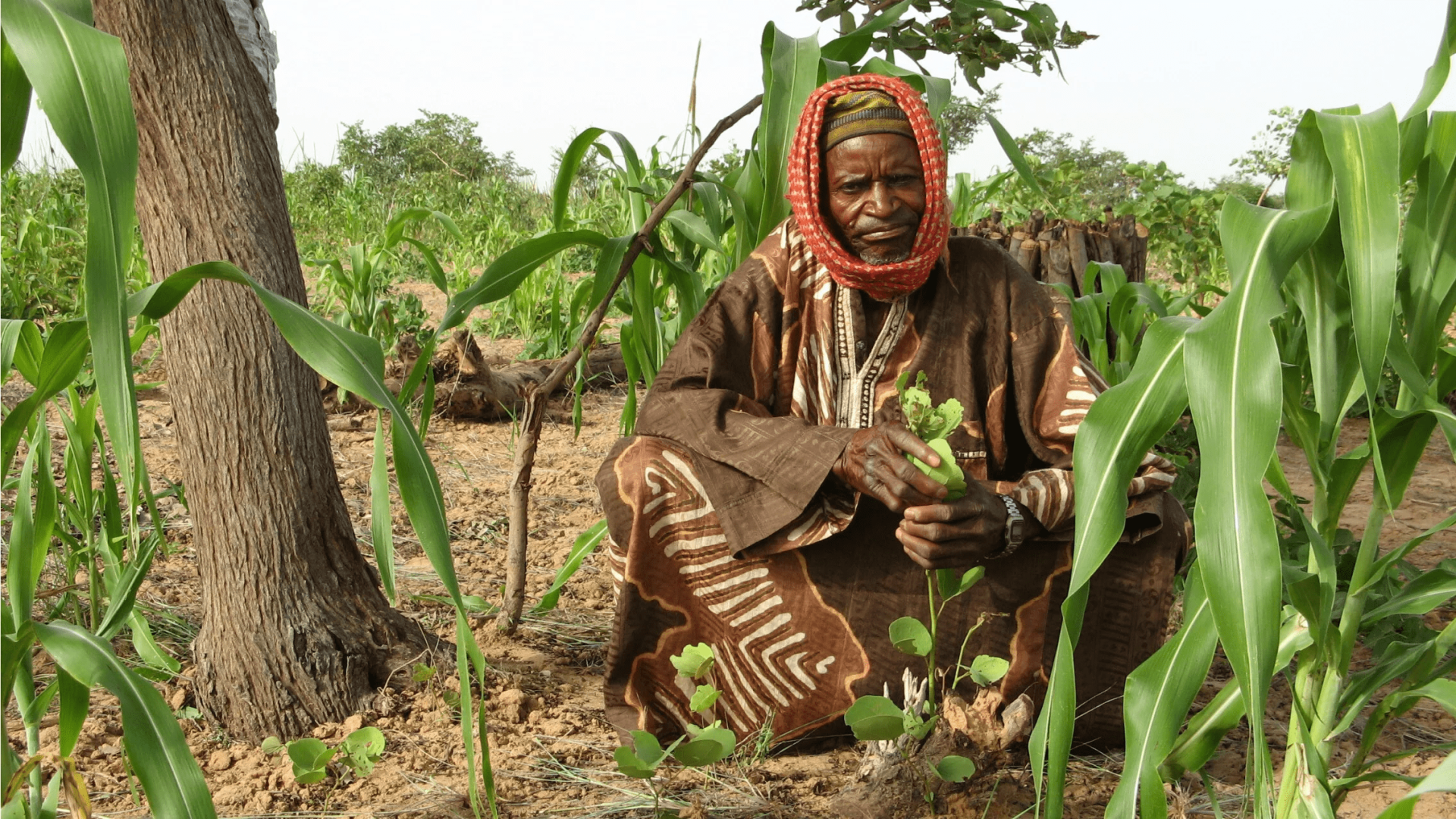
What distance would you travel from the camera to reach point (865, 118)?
6.15 feet

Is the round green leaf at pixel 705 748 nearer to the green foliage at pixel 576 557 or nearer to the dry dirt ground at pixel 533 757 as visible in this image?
the dry dirt ground at pixel 533 757

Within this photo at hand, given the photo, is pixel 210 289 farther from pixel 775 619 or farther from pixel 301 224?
pixel 301 224

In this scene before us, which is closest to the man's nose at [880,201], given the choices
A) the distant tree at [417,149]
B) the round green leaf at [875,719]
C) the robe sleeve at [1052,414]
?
the robe sleeve at [1052,414]

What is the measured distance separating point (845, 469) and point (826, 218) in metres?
0.48

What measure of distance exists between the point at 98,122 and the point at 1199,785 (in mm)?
1819

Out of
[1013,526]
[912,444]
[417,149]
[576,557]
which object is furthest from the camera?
[417,149]

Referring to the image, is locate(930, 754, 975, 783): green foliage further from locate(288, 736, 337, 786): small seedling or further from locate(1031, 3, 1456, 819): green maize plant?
locate(288, 736, 337, 786): small seedling

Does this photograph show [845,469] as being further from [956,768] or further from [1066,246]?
[1066,246]

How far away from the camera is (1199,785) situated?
70.7 inches

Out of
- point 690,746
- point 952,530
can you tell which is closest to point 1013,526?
point 952,530

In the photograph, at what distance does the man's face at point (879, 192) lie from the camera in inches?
73.2

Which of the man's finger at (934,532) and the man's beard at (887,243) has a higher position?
the man's beard at (887,243)

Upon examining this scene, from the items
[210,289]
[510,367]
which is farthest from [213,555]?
[510,367]

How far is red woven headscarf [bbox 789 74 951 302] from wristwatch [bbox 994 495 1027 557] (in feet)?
1.45
